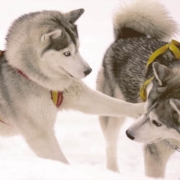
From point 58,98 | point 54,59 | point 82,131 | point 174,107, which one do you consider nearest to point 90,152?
point 82,131

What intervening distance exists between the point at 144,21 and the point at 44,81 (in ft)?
4.21

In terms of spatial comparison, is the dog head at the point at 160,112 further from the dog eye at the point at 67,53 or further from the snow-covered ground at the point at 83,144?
the dog eye at the point at 67,53

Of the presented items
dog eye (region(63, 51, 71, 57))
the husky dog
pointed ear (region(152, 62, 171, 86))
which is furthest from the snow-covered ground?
dog eye (region(63, 51, 71, 57))

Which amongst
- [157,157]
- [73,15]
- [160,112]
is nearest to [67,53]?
[73,15]

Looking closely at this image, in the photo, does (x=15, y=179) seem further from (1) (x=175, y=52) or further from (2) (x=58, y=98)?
(1) (x=175, y=52)

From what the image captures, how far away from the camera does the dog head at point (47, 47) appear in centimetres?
245

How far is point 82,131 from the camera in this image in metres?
4.19

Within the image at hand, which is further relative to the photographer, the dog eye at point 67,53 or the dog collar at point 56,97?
the dog collar at point 56,97

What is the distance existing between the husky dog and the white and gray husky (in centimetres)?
36

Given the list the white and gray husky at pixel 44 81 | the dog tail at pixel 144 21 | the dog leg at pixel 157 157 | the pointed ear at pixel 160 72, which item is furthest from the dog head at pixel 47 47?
the dog tail at pixel 144 21

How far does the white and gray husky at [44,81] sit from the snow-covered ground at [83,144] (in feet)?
0.98

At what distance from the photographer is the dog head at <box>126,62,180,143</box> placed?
2.21 m

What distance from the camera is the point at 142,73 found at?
2908 mm

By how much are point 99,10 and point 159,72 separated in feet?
20.7
